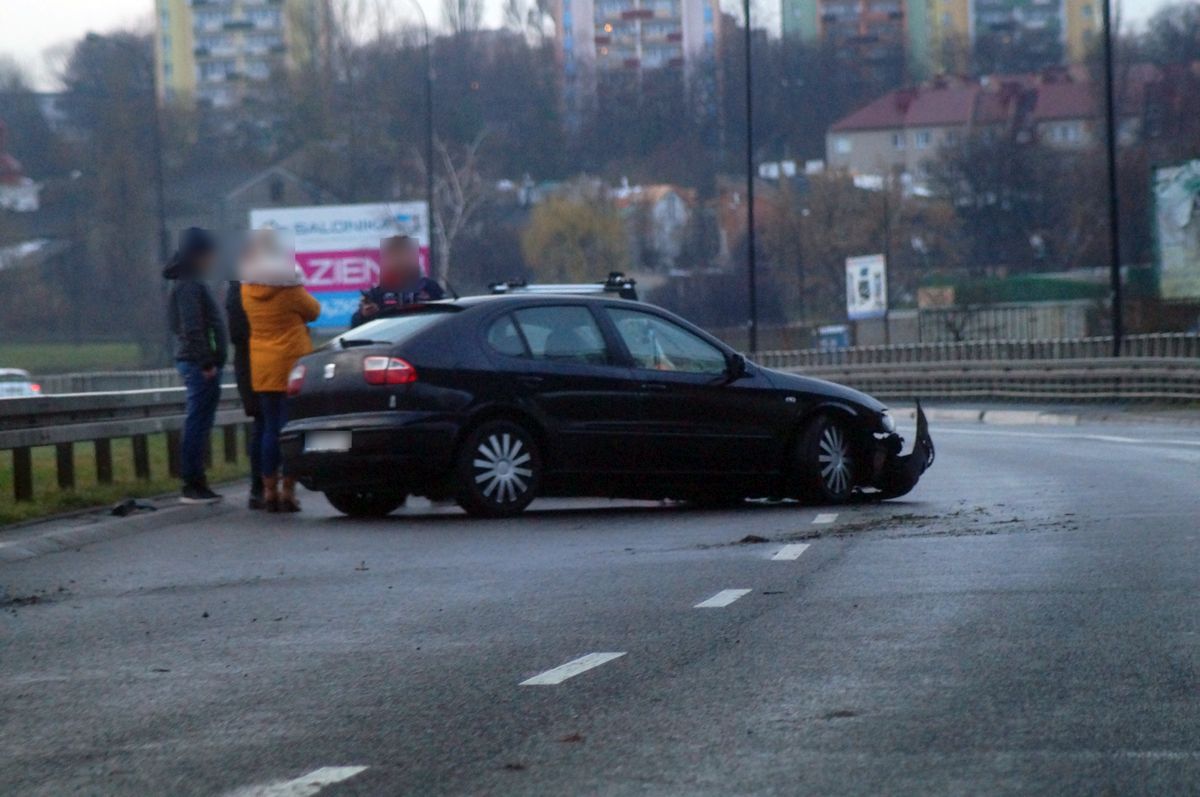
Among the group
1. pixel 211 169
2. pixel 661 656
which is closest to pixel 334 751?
pixel 661 656

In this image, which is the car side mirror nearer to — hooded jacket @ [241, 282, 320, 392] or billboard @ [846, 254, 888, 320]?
hooded jacket @ [241, 282, 320, 392]

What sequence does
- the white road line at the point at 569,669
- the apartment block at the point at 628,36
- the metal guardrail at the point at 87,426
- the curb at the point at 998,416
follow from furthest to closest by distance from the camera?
the apartment block at the point at 628,36
the curb at the point at 998,416
the metal guardrail at the point at 87,426
the white road line at the point at 569,669

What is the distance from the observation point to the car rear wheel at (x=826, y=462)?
13125 millimetres

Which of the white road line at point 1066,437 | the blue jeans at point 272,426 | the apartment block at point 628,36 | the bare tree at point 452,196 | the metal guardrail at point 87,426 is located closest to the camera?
the metal guardrail at point 87,426

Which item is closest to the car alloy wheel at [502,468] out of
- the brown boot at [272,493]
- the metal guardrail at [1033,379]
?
the brown boot at [272,493]

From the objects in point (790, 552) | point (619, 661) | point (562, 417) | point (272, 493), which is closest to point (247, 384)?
point (272, 493)

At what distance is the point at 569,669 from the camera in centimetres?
618

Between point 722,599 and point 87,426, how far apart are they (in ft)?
24.2

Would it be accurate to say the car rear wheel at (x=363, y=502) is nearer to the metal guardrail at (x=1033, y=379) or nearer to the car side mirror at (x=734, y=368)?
the car side mirror at (x=734, y=368)

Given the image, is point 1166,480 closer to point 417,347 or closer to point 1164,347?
point 417,347

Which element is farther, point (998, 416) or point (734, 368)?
point (998, 416)

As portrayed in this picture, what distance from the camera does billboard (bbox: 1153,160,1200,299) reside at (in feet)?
130

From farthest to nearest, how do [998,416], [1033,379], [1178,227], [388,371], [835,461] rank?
[1178,227] → [1033,379] → [998,416] → [835,461] → [388,371]

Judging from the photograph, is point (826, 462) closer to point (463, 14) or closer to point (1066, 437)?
point (1066, 437)
